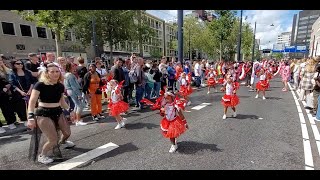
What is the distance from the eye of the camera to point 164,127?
15.0ft

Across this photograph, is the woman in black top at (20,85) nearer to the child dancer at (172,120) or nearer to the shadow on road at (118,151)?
the shadow on road at (118,151)

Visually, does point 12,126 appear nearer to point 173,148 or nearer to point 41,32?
point 173,148

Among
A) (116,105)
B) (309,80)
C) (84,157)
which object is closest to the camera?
(84,157)

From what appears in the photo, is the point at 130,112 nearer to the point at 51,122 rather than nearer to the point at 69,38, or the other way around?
the point at 51,122

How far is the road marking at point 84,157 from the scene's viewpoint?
13.3 ft

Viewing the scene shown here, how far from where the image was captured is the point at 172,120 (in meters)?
4.54

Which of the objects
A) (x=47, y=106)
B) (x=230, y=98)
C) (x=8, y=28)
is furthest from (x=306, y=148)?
(x=8, y=28)

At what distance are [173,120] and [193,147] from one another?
0.80m

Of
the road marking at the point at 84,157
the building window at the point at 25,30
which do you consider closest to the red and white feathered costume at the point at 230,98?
the road marking at the point at 84,157

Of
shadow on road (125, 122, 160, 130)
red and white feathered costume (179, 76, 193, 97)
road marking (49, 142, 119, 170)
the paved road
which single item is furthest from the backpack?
road marking (49, 142, 119, 170)

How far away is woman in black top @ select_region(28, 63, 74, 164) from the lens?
12.8 feet

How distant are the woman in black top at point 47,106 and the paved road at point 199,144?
19.6 inches
